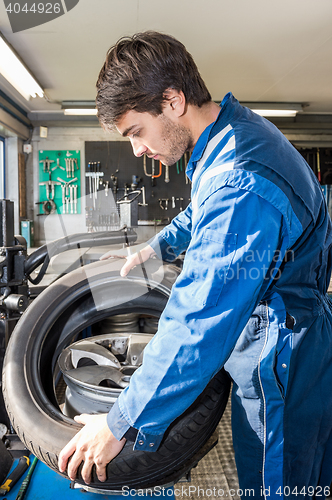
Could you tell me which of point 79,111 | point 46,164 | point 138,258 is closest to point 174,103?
point 138,258

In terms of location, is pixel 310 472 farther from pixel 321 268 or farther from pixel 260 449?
pixel 321 268

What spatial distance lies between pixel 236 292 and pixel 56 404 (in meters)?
0.91

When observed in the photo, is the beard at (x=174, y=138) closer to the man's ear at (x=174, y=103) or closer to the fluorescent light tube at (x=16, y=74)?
the man's ear at (x=174, y=103)

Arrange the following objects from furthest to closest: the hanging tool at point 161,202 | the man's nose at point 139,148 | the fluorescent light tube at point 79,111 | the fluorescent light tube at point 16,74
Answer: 1. the hanging tool at point 161,202
2. the fluorescent light tube at point 79,111
3. the fluorescent light tube at point 16,74
4. the man's nose at point 139,148

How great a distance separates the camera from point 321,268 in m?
0.89

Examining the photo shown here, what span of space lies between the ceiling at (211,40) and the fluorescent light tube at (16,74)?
10 centimetres

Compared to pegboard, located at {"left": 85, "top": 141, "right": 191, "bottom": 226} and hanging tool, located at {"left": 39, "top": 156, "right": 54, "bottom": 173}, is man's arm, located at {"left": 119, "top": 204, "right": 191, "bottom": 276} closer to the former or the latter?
pegboard, located at {"left": 85, "top": 141, "right": 191, "bottom": 226}

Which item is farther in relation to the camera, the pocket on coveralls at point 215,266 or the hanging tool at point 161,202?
the hanging tool at point 161,202

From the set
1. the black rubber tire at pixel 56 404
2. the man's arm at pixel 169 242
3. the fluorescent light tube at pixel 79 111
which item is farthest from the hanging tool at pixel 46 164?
the man's arm at pixel 169 242

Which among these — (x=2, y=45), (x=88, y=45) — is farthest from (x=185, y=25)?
(x=2, y=45)

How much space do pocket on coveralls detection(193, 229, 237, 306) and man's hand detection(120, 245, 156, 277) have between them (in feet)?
2.73

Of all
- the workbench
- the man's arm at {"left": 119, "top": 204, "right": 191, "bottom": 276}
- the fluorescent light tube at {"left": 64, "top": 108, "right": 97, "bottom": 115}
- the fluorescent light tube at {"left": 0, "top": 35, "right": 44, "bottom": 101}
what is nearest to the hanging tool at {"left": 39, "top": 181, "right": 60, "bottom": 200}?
the fluorescent light tube at {"left": 64, "top": 108, "right": 97, "bottom": 115}

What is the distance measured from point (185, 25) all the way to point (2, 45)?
1727mm

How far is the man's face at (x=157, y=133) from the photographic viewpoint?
90 cm
